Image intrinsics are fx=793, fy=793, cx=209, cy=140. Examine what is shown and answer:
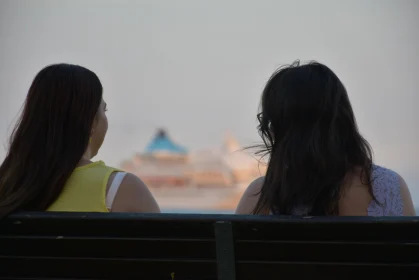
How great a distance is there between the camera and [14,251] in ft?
3.72

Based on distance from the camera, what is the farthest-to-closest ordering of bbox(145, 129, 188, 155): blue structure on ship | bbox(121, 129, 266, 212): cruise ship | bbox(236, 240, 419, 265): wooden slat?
bbox(145, 129, 188, 155): blue structure on ship → bbox(121, 129, 266, 212): cruise ship → bbox(236, 240, 419, 265): wooden slat

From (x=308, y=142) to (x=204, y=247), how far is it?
311 mm

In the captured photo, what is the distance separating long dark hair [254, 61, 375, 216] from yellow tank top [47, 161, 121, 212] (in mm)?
266

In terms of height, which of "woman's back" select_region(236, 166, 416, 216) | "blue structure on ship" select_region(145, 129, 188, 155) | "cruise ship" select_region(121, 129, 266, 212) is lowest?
"woman's back" select_region(236, 166, 416, 216)

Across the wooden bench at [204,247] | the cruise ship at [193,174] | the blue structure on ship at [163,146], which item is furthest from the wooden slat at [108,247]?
the blue structure on ship at [163,146]

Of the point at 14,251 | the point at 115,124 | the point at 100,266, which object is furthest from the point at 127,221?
the point at 115,124

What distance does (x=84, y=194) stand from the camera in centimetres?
135

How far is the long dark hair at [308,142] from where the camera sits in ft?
4.15

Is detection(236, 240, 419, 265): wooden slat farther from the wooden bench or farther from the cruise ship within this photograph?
the cruise ship

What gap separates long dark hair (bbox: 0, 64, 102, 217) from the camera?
134 centimetres

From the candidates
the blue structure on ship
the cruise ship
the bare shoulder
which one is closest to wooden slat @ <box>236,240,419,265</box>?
the bare shoulder

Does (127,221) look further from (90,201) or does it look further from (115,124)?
(115,124)

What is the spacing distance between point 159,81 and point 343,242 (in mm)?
12193

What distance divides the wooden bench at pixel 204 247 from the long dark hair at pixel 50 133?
0.21m
